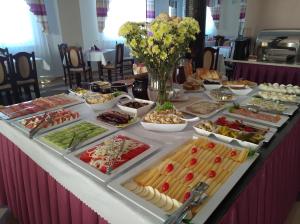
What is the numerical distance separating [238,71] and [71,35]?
3547 millimetres

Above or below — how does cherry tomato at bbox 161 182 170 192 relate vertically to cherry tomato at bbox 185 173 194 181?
below

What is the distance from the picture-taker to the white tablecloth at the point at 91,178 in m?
0.57

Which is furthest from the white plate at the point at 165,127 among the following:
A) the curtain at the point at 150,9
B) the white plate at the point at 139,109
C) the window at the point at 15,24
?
the curtain at the point at 150,9

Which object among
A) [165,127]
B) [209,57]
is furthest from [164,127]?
[209,57]

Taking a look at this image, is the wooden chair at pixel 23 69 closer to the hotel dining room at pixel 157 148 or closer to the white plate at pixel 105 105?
the hotel dining room at pixel 157 148

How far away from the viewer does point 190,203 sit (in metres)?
0.55

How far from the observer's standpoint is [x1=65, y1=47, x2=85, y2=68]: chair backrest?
4.06m

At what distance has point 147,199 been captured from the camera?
23.4 inches

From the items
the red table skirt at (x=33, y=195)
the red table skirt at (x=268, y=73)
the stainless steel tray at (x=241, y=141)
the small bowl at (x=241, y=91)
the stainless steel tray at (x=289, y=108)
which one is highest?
the small bowl at (x=241, y=91)

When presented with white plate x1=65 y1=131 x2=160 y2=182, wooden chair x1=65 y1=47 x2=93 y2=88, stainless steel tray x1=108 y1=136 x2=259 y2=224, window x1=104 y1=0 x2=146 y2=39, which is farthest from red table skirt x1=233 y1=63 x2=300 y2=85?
window x1=104 y1=0 x2=146 y2=39

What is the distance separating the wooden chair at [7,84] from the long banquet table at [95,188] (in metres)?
2.04

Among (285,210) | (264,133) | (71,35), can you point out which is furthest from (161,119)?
(71,35)

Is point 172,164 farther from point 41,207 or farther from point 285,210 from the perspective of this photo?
point 285,210

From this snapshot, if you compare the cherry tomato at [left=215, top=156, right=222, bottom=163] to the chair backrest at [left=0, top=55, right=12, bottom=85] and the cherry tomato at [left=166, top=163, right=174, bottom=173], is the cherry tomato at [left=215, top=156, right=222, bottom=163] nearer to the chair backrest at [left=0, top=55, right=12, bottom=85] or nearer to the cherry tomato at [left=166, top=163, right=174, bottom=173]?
the cherry tomato at [left=166, top=163, right=174, bottom=173]
